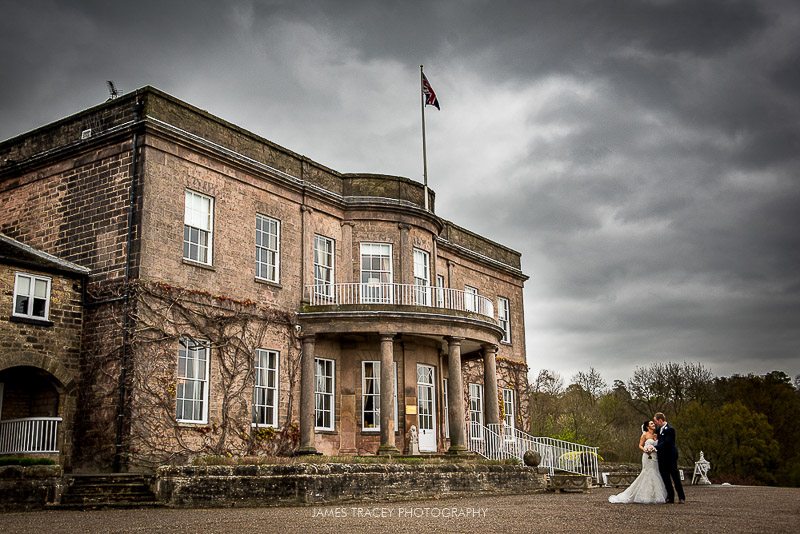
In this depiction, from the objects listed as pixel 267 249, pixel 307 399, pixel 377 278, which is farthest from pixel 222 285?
pixel 377 278

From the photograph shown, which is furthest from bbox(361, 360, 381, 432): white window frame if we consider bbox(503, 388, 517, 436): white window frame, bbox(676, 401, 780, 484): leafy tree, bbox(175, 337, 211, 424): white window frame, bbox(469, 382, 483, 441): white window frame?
bbox(676, 401, 780, 484): leafy tree

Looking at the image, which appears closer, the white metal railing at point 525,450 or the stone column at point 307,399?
the stone column at point 307,399

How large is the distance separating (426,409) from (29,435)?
10675 millimetres

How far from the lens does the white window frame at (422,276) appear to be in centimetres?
2252

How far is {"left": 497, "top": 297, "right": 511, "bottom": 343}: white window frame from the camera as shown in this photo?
30277mm

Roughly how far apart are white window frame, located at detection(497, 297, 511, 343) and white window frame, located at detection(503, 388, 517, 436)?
206 centimetres

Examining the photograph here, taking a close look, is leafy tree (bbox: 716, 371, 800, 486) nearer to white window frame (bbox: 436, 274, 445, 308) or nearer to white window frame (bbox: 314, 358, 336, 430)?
white window frame (bbox: 436, 274, 445, 308)

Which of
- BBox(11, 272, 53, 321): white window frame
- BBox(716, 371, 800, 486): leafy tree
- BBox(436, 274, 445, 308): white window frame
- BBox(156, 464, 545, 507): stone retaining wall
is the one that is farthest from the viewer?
BBox(716, 371, 800, 486): leafy tree

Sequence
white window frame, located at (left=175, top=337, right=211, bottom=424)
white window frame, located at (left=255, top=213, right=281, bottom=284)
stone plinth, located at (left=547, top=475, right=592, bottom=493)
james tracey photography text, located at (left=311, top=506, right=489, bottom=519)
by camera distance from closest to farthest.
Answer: james tracey photography text, located at (left=311, top=506, right=489, bottom=519) < white window frame, located at (left=175, top=337, right=211, bottom=424) < white window frame, located at (left=255, top=213, right=281, bottom=284) < stone plinth, located at (left=547, top=475, right=592, bottom=493)

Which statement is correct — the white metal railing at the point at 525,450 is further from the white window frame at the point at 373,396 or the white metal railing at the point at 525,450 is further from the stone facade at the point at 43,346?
the stone facade at the point at 43,346

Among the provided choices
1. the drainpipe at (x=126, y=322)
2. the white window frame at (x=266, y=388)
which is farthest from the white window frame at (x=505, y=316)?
the drainpipe at (x=126, y=322)

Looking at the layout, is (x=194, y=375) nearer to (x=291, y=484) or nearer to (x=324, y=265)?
(x=291, y=484)

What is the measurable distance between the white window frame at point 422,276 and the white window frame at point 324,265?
2.55 meters

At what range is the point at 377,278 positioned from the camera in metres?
22.0
